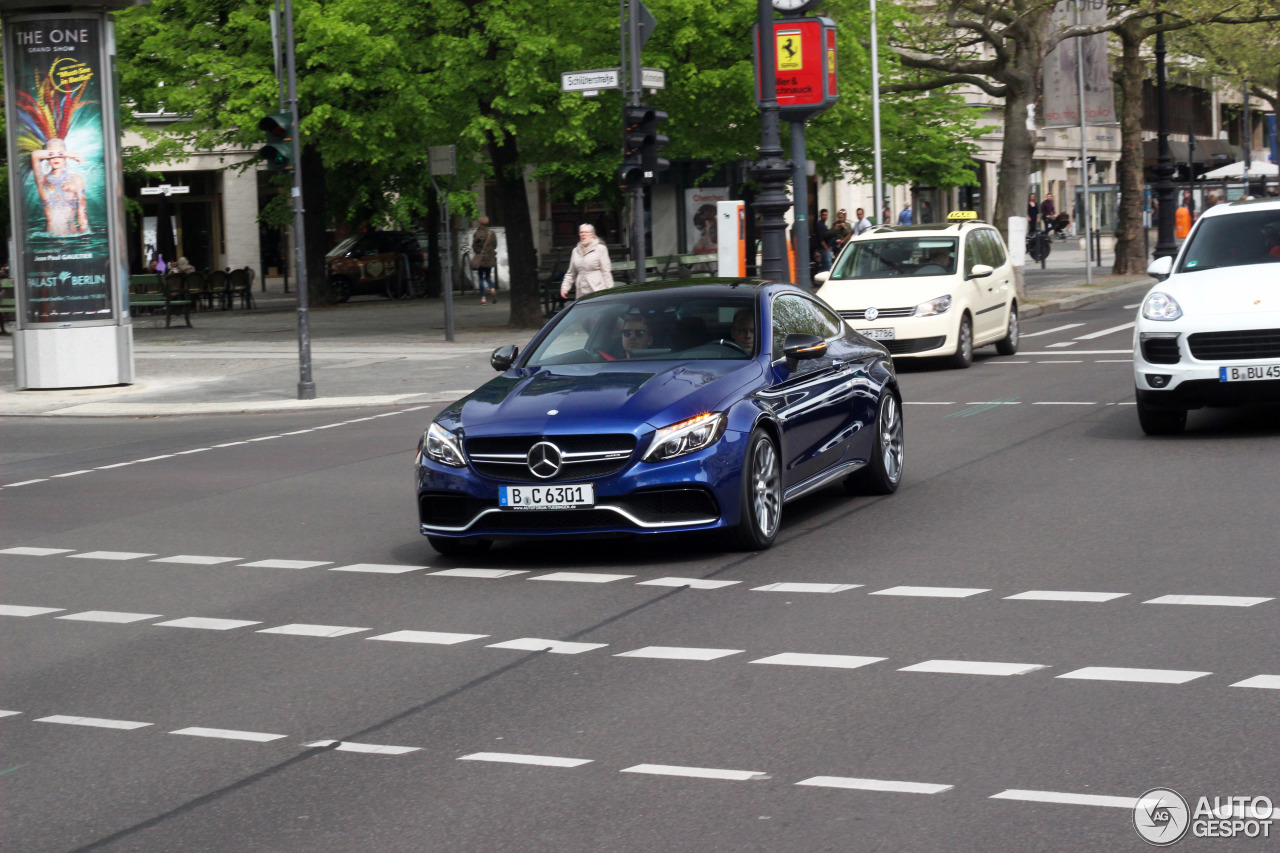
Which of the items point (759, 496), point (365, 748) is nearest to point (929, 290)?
point (759, 496)

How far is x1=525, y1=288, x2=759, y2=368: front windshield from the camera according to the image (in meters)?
10.1

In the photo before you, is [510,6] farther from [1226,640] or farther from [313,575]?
[1226,640]

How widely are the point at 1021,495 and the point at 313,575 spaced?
14.3ft

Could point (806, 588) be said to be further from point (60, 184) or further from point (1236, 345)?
point (60, 184)

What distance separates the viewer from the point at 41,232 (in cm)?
2208

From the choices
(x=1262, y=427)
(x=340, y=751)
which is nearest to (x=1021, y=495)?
(x=1262, y=427)

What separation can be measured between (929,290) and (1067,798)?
1629 centimetres

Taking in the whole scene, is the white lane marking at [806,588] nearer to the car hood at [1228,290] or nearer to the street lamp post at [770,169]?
the car hood at [1228,290]

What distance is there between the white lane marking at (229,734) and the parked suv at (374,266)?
40.5m

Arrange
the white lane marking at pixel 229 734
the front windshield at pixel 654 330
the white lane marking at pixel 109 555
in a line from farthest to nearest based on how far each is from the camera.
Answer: the white lane marking at pixel 109 555 < the front windshield at pixel 654 330 < the white lane marking at pixel 229 734

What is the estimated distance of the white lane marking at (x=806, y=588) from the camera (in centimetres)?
A: 839

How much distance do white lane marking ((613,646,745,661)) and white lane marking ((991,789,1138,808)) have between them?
2.07 metres

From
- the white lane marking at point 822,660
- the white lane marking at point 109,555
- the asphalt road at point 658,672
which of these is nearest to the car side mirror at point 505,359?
the asphalt road at point 658,672

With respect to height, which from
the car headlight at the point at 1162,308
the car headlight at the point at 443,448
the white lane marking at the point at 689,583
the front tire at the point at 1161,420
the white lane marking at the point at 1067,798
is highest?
the car headlight at the point at 1162,308
